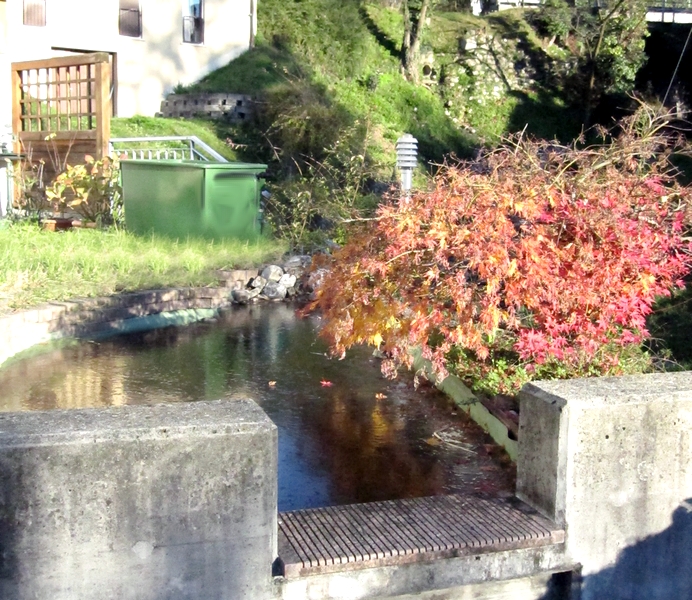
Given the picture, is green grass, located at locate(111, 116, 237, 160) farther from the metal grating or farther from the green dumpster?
the metal grating

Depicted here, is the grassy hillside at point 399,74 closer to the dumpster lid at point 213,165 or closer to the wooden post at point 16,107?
the wooden post at point 16,107

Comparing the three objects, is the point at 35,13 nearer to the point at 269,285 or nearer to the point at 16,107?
the point at 16,107

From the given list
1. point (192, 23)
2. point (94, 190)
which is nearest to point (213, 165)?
point (94, 190)

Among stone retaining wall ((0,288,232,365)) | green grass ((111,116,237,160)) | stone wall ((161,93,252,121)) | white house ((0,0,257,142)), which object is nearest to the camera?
stone retaining wall ((0,288,232,365))

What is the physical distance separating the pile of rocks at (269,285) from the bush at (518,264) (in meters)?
4.86

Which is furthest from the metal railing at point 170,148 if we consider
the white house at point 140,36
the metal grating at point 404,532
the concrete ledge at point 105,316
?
the metal grating at point 404,532

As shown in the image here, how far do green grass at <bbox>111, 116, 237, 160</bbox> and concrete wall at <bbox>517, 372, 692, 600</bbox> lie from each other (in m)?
17.0

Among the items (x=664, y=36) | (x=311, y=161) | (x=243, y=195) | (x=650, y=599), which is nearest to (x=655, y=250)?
(x=650, y=599)

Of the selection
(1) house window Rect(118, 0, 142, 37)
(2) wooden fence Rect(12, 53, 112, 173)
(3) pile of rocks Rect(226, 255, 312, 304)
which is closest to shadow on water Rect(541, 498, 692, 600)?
(3) pile of rocks Rect(226, 255, 312, 304)

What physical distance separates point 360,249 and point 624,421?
7.07ft

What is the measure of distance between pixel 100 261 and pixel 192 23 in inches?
712

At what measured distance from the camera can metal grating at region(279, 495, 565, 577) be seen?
136 inches

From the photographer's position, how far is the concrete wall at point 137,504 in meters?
3.03

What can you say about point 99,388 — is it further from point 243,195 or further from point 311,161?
point 311,161
